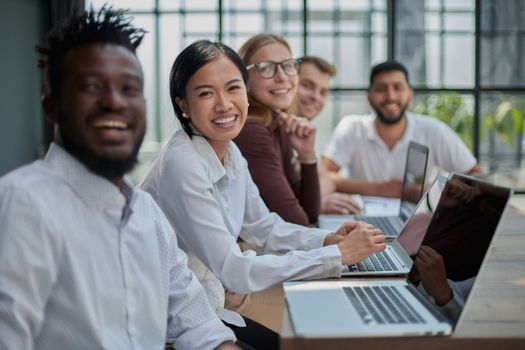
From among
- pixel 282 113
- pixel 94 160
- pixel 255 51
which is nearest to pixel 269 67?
pixel 255 51

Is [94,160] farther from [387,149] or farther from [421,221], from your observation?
[387,149]

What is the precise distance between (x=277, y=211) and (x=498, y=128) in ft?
10.1

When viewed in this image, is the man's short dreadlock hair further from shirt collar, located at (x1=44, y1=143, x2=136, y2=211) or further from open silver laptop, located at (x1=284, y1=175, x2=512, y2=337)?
open silver laptop, located at (x1=284, y1=175, x2=512, y2=337)

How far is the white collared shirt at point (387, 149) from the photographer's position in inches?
148

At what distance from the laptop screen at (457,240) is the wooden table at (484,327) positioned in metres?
0.03

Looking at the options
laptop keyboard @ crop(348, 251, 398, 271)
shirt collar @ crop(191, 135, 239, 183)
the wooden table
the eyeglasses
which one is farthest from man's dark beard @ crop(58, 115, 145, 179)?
the eyeglasses

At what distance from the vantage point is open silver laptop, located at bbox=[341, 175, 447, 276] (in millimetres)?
1707

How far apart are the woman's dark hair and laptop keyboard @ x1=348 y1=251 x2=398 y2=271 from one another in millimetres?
543

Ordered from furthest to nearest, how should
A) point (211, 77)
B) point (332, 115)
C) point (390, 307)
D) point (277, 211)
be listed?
point (332, 115) → point (277, 211) → point (211, 77) → point (390, 307)

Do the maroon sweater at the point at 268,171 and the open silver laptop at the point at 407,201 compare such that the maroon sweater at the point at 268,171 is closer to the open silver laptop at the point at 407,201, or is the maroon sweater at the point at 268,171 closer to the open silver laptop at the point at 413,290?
the open silver laptop at the point at 407,201

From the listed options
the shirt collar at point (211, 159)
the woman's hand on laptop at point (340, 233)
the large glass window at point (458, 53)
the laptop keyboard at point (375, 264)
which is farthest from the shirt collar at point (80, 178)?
the large glass window at point (458, 53)

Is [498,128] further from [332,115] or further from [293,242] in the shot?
[293,242]

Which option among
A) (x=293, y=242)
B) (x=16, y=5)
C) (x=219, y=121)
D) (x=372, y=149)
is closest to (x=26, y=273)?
(x=219, y=121)

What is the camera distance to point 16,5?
5121 millimetres
